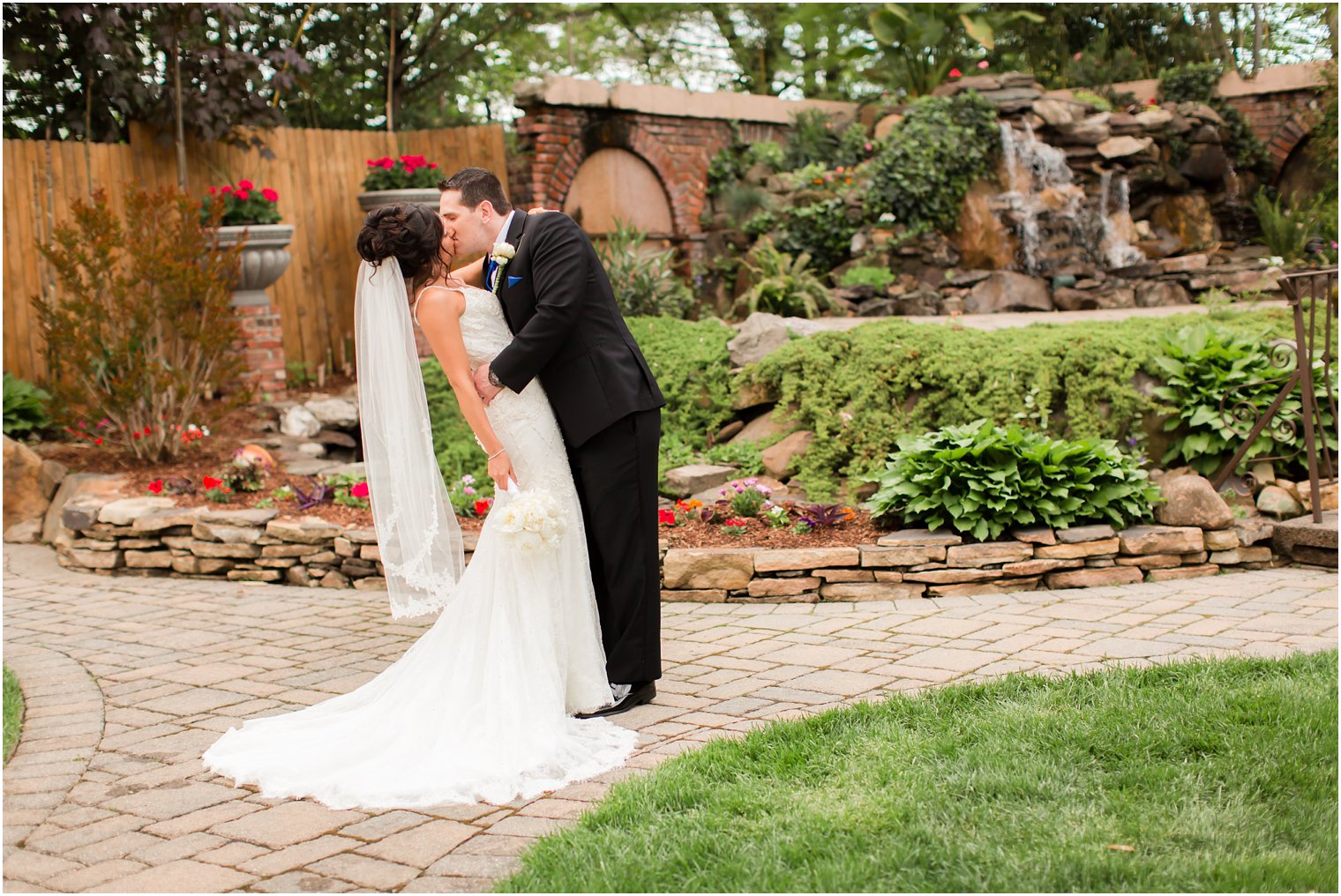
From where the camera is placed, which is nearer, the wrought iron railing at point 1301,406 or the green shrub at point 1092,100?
the wrought iron railing at point 1301,406

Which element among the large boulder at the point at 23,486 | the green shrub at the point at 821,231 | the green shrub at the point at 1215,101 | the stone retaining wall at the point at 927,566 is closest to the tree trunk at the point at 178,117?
the large boulder at the point at 23,486

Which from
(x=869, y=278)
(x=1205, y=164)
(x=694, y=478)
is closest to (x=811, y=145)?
(x=869, y=278)

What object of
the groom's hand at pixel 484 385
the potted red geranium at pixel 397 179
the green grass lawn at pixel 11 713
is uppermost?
the potted red geranium at pixel 397 179

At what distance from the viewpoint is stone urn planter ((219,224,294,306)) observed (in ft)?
30.3

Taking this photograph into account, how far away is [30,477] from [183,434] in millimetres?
1050

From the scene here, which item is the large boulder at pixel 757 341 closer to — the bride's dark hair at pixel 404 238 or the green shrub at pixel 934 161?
the bride's dark hair at pixel 404 238

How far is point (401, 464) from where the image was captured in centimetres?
420

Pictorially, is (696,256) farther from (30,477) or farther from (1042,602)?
(1042,602)

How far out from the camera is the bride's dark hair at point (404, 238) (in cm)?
397

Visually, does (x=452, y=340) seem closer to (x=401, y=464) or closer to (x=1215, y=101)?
(x=401, y=464)

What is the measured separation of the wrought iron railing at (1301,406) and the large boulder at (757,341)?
279cm

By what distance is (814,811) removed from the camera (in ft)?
9.90

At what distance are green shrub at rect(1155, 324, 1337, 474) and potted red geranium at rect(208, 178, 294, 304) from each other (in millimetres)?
6799

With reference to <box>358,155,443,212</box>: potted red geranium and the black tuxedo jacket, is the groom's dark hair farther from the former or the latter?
<box>358,155,443,212</box>: potted red geranium
